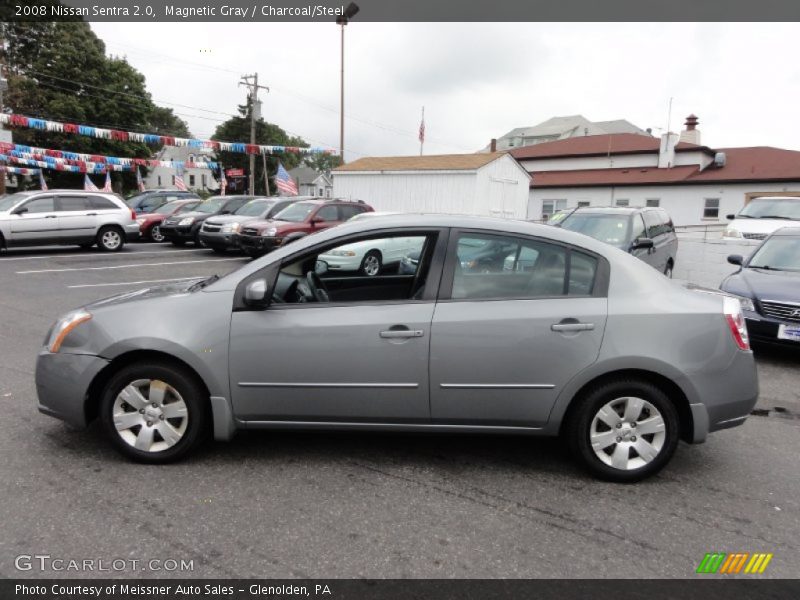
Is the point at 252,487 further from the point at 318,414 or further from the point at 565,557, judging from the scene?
the point at 565,557

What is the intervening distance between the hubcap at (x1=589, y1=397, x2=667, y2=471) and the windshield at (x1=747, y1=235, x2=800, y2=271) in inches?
192

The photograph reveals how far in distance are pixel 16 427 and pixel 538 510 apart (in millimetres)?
3569

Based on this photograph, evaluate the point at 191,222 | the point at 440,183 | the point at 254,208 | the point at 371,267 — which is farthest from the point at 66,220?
the point at 371,267

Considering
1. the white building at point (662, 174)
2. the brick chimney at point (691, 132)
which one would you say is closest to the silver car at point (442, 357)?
the white building at point (662, 174)

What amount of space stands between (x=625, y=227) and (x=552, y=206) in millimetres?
24421

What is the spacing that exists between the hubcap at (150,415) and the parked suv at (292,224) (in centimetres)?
956

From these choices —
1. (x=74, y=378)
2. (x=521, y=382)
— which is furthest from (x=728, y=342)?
(x=74, y=378)

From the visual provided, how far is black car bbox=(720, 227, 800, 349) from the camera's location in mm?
5883

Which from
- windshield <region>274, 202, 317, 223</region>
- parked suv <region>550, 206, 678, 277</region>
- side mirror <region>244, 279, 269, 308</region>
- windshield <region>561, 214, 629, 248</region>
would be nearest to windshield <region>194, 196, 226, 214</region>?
windshield <region>274, 202, 317, 223</region>

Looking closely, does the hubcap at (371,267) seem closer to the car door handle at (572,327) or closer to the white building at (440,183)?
the car door handle at (572,327)

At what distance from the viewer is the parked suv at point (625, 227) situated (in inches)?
376

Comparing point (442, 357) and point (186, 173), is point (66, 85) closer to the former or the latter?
point (186, 173)

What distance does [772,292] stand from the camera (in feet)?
20.0

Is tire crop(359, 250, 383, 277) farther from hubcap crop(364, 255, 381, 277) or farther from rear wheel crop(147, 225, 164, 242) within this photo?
rear wheel crop(147, 225, 164, 242)
